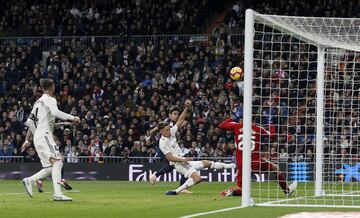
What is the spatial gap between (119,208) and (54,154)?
8.00 ft

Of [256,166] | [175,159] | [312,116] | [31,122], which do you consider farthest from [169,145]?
[312,116]

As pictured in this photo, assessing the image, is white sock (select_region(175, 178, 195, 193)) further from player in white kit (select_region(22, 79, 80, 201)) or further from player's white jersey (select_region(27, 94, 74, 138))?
player's white jersey (select_region(27, 94, 74, 138))

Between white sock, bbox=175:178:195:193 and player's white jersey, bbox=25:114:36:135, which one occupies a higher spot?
player's white jersey, bbox=25:114:36:135

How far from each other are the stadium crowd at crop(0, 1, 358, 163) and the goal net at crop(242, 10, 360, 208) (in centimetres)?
227

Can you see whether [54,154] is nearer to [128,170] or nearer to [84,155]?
[128,170]

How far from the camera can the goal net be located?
55.9 ft

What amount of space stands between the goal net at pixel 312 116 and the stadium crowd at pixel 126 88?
2274mm

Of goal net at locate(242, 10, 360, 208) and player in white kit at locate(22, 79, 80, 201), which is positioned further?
goal net at locate(242, 10, 360, 208)

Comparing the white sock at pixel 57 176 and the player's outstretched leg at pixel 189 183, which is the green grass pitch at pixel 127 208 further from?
the player's outstretched leg at pixel 189 183

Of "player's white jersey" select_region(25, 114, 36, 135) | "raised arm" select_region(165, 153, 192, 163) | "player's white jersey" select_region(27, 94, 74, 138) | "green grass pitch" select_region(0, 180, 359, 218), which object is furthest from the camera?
"raised arm" select_region(165, 153, 192, 163)

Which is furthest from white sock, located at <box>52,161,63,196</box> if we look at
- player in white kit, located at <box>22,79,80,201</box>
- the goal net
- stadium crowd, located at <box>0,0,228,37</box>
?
stadium crowd, located at <box>0,0,228,37</box>

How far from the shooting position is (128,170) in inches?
1280

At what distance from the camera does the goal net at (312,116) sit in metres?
17.0

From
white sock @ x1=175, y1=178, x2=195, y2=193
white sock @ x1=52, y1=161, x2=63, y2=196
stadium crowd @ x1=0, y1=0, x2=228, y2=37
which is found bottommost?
white sock @ x1=175, y1=178, x2=195, y2=193
